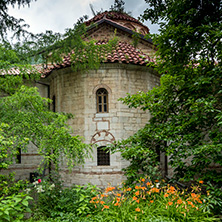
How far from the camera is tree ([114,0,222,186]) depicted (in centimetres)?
502

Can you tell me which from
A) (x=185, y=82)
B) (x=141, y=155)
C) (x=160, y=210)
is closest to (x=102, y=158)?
(x=141, y=155)

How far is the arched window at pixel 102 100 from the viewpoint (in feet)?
31.6

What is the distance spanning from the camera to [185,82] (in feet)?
18.8

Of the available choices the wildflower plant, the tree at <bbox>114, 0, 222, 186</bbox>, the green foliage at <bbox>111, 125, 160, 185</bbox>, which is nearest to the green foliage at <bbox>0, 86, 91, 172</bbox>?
the green foliage at <bbox>111, 125, 160, 185</bbox>

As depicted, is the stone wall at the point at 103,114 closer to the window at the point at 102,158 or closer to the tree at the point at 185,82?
the window at the point at 102,158

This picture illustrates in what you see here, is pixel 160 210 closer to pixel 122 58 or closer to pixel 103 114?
pixel 103 114

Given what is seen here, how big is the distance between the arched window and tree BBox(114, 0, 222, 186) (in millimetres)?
3385

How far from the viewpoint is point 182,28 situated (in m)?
5.32

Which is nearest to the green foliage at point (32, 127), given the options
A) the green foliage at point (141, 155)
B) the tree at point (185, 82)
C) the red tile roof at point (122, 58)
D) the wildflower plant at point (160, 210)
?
the green foliage at point (141, 155)

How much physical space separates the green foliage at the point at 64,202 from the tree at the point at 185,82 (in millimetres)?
1459

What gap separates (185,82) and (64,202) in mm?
4065

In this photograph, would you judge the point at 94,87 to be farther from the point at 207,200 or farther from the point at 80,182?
the point at 207,200

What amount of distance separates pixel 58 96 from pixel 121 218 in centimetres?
762

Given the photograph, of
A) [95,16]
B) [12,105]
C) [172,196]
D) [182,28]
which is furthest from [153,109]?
[95,16]
